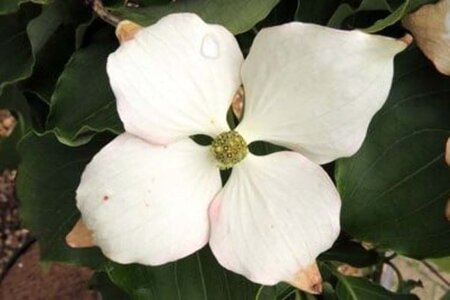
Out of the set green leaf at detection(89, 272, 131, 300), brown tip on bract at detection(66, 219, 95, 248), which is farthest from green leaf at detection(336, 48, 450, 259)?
green leaf at detection(89, 272, 131, 300)

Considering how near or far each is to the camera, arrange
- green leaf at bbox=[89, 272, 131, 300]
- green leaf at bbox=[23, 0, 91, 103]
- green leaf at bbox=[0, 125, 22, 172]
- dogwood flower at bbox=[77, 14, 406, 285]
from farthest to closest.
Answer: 1. green leaf at bbox=[0, 125, 22, 172]
2. green leaf at bbox=[89, 272, 131, 300]
3. green leaf at bbox=[23, 0, 91, 103]
4. dogwood flower at bbox=[77, 14, 406, 285]

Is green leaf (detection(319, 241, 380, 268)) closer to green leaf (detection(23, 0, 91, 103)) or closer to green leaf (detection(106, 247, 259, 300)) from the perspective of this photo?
green leaf (detection(106, 247, 259, 300))

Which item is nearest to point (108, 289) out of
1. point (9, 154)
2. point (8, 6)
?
point (9, 154)

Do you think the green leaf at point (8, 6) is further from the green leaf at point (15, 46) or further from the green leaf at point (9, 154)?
the green leaf at point (9, 154)

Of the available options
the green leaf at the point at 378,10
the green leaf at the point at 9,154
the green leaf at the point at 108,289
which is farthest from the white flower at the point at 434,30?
the green leaf at the point at 9,154

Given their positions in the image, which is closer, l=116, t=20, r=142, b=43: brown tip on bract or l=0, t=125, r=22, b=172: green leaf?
l=116, t=20, r=142, b=43: brown tip on bract

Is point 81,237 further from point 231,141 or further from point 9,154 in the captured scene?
point 9,154

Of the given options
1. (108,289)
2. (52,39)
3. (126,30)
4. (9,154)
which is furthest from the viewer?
(9,154)
